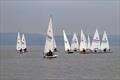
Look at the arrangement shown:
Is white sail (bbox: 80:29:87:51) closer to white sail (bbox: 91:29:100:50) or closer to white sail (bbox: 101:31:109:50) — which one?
white sail (bbox: 91:29:100:50)

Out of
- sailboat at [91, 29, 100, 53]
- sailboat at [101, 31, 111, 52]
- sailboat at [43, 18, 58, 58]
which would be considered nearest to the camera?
sailboat at [43, 18, 58, 58]

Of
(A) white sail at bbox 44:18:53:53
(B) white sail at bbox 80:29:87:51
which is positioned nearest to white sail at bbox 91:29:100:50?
(B) white sail at bbox 80:29:87:51

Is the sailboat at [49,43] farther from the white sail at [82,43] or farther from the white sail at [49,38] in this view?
the white sail at [82,43]

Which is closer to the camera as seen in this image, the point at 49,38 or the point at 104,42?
the point at 49,38

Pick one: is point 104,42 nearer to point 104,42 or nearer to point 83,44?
point 104,42

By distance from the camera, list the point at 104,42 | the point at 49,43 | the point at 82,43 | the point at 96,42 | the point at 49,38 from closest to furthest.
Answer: the point at 49,38, the point at 49,43, the point at 96,42, the point at 82,43, the point at 104,42

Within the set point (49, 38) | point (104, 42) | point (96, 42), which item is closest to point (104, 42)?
point (104, 42)

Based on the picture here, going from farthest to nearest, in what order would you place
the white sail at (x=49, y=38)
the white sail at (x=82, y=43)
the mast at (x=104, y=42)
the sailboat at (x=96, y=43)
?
the white sail at (x=82, y=43) → the mast at (x=104, y=42) → the sailboat at (x=96, y=43) → the white sail at (x=49, y=38)

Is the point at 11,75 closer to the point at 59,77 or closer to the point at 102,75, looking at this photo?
the point at 59,77

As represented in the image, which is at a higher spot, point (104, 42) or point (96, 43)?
point (104, 42)

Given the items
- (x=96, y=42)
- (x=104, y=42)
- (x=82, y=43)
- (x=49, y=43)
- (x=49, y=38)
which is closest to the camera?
(x=49, y=38)

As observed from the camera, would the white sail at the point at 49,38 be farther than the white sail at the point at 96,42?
No

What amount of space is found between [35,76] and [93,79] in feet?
23.3

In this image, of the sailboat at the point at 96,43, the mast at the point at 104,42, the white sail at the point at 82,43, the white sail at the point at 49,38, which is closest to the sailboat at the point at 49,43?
the white sail at the point at 49,38
